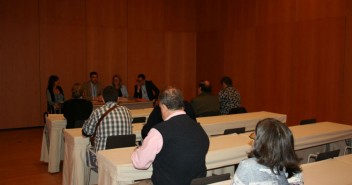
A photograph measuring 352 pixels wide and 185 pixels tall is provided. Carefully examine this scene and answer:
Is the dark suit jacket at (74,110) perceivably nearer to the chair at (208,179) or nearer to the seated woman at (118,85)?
the chair at (208,179)

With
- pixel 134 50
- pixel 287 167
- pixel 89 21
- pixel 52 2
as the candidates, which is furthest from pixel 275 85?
pixel 287 167

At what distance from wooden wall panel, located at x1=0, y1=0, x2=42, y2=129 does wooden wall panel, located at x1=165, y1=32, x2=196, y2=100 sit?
3.79 metres

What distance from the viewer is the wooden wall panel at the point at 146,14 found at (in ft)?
32.3

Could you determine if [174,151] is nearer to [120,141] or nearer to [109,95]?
[120,141]

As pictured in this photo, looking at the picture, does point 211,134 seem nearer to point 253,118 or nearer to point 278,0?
point 253,118

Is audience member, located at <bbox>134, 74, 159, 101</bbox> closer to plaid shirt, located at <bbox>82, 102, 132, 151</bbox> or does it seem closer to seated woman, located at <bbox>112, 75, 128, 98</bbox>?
seated woman, located at <bbox>112, 75, 128, 98</bbox>

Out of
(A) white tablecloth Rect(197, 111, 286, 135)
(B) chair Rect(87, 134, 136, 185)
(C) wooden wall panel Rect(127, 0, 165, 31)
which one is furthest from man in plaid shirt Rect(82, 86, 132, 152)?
(C) wooden wall panel Rect(127, 0, 165, 31)

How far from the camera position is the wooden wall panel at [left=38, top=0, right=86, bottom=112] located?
8.72 meters

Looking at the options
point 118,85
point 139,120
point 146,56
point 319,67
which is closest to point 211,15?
point 146,56

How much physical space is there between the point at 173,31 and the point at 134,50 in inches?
57.7

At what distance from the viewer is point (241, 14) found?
933 cm

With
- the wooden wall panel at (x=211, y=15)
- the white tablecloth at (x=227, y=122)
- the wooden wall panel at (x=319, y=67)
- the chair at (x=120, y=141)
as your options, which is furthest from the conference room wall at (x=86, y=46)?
the chair at (x=120, y=141)

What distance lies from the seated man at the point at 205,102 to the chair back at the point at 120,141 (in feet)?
7.15

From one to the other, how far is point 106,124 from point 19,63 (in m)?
5.74
